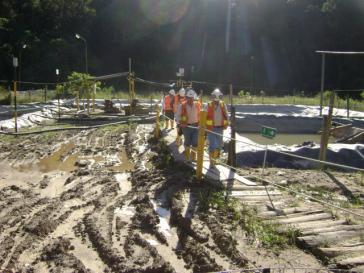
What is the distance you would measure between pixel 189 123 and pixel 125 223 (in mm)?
4334

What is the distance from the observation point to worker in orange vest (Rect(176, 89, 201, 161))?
11.0 meters

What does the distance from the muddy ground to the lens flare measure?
2066 inches

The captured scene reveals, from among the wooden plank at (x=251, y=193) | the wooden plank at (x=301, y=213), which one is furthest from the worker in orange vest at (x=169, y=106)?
the wooden plank at (x=301, y=213)

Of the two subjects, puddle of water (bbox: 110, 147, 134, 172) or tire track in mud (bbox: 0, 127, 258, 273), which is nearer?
tire track in mud (bbox: 0, 127, 258, 273)

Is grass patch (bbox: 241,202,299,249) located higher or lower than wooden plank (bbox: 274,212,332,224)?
lower

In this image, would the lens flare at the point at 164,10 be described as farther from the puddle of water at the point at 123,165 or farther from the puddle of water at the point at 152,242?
the puddle of water at the point at 152,242

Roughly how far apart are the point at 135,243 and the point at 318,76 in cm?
5218

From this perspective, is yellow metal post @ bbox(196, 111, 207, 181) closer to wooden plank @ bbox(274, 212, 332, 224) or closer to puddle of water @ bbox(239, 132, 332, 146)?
wooden plank @ bbox(274, 212, 332, 224)

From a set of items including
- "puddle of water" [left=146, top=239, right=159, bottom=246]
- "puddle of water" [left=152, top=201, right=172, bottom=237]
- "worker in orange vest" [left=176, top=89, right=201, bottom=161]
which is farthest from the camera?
"worker in orange vest" [left=176, top=89, right=201, bottom=161]

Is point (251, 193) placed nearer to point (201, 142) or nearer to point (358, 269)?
point (201, 142)

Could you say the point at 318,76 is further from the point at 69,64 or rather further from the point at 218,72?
the point at 69,64

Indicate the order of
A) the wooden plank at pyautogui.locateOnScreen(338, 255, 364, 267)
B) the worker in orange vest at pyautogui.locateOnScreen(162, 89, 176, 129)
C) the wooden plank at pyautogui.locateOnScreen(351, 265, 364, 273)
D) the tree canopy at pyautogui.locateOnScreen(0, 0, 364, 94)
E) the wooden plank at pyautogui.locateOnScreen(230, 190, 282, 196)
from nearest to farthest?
1. the wooden plank at pyautogui.locateOnScreen(351, 265, 364, 273)
2. the wooden plank at pyautogui.locateOnScreen(338, 255, 364, 267)
3. the wooden plank at pyautogui.locateOnScreen(230, 190, 282, 196)
4. the worker in orange vest at pyautogui.locateOnScreen(162, 89, 176, 129)
5. the tree canopy at pyautogui.locateOnScreen(0, 0, 364, 94)

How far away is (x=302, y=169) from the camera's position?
39.4 feet

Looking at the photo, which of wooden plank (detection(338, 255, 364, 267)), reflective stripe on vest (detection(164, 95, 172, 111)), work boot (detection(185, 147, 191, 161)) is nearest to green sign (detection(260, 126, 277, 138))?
wooden plank (detection(338, 255, 364, 267))
